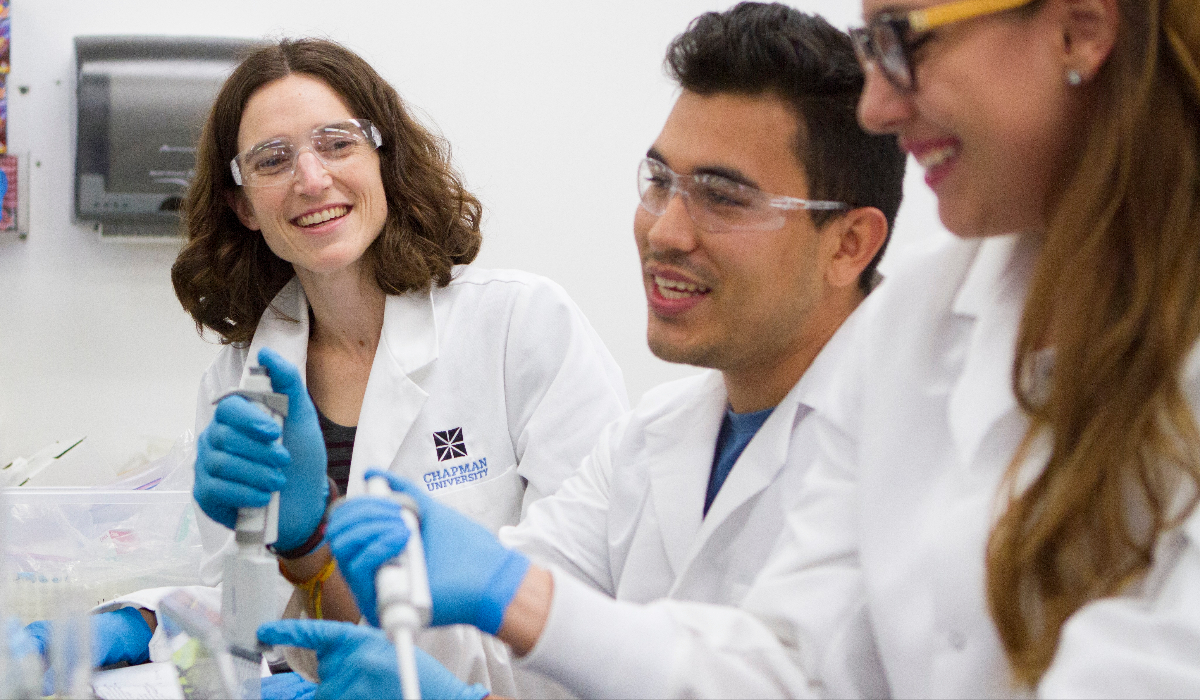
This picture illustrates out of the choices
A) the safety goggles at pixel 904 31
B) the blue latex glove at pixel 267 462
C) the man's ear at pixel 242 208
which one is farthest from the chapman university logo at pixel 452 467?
the safety goggles at pixel 904 31

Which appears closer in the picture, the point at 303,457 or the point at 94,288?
the point at 303,457

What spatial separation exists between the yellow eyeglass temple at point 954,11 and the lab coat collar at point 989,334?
240 mm

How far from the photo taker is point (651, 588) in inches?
51.5

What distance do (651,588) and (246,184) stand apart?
1065 millimetres

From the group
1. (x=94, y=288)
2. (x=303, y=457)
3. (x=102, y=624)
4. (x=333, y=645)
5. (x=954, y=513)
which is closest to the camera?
(x=954, y=513)

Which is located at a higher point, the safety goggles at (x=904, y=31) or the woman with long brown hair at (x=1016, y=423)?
the safety goggles at (x=904, y=31)

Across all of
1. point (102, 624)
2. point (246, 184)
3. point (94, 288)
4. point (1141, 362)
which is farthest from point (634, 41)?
point (1141, 362)

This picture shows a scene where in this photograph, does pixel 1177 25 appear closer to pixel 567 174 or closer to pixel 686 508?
pixel 686 508

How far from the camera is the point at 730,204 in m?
1.26

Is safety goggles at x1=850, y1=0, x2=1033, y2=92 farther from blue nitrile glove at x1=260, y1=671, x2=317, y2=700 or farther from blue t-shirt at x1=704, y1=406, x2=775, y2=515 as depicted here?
blue nitrile glove at x1=260, y1=671, x2=317, y2=700

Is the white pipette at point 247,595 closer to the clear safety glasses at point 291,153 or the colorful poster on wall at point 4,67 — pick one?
the clear safety glasses at point 291,153

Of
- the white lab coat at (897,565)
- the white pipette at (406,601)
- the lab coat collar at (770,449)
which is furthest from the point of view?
the lab coat collar at (770,449)

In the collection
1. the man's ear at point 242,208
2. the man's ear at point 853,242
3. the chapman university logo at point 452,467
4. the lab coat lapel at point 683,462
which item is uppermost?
the man's ear at point 853,242

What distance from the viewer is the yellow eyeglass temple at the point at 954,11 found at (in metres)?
0.80
